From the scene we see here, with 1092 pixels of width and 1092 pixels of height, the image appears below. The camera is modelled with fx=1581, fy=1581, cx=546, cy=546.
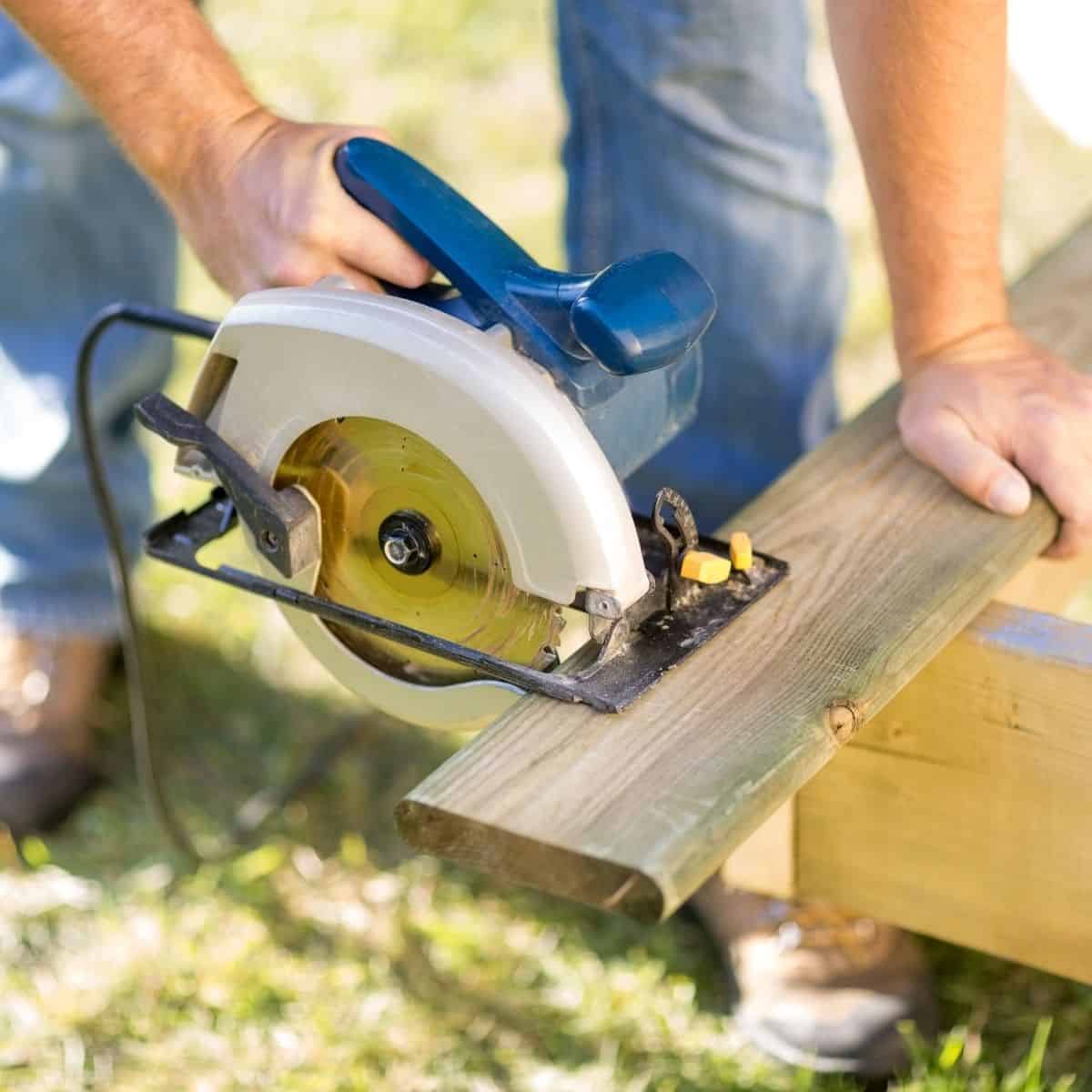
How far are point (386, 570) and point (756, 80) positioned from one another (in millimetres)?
958

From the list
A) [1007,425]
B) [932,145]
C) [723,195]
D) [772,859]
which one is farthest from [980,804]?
[723,195]

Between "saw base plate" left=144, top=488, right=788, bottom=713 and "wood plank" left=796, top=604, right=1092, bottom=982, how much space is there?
0.21m

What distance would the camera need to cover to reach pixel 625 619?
1.22 metres

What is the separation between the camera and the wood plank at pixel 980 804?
4.50ft

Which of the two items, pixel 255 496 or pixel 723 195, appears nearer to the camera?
pixel 255 496

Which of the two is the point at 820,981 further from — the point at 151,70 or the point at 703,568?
the point at 151,70

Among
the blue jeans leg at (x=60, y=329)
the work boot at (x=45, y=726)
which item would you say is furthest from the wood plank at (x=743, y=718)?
the work boot at (x=45, y=726)

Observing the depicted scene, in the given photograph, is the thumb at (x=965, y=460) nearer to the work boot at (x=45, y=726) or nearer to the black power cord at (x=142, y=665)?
the black power cord at (x=142, y=665)

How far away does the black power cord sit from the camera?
1.58 m

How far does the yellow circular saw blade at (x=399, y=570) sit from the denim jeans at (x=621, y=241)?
0.85 metres

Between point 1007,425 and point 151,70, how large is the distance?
84cm

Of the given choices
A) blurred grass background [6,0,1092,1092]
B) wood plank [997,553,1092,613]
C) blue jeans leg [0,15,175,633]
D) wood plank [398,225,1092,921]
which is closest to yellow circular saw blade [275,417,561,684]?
wood plank [398,225,1092,921]

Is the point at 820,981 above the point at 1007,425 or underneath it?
underneath

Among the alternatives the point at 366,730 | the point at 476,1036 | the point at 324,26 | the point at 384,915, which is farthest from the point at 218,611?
the point at 324,26
